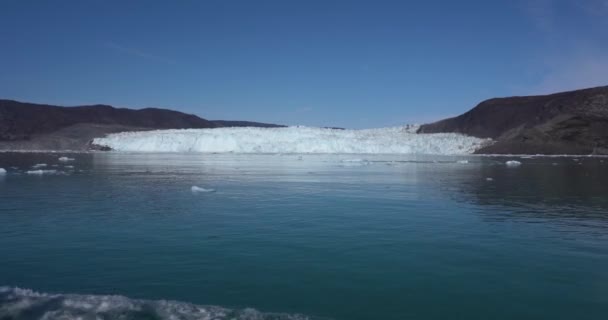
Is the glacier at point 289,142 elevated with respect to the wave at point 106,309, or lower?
elevated

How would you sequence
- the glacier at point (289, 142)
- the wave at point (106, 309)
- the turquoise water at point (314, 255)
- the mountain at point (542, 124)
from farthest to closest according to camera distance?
1. the mountain at point (542, 124)
2. the glacier at point (289, 142)
3. the turquoise water at point (314, 255)
4. the wave at point (106, 309)

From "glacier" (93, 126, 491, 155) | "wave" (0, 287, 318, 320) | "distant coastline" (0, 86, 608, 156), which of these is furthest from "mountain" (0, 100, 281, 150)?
"wave" (0, 287, 318, 320)

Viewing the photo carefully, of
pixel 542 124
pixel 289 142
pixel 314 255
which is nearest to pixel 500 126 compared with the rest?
pixel 542 124

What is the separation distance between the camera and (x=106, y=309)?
13.5ft

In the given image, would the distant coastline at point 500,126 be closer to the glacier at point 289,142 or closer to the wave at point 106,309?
the glacier at point 289,142

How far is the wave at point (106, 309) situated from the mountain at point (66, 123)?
61120 mm

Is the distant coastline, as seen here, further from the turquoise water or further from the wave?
the wave

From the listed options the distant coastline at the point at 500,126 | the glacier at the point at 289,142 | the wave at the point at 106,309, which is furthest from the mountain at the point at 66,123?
the wave at the point at 106,309

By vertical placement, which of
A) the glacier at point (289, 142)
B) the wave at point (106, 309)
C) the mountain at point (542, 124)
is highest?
the mountain at point (542, 124)

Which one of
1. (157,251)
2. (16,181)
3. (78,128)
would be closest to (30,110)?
(78,128)

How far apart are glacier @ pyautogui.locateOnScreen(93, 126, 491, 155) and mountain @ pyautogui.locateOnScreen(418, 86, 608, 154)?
181 inches

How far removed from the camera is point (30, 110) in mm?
82938

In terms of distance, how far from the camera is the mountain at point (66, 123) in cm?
6475

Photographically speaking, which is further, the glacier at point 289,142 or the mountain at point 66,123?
the mountain at point 66,123
